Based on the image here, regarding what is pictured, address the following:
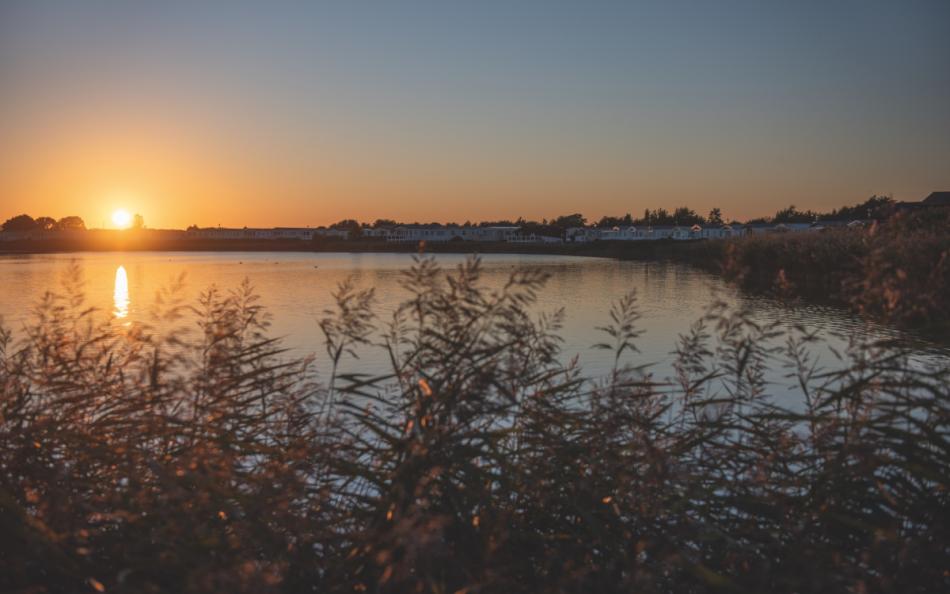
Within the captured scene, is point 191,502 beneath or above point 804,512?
above

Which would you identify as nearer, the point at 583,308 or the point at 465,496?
the point at 465,496

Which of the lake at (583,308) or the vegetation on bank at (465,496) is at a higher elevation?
the vegetation on bank at (465,496)

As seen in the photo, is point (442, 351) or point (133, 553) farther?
point (442, 351)

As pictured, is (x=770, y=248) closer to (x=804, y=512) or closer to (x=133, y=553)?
(x=804, y=512)

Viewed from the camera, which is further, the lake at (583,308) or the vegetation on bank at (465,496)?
the lake at (583,308)

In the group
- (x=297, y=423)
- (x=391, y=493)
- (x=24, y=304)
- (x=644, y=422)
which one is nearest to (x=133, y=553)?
(x=391, y=493)

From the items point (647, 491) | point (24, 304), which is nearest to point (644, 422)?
point (647, 491)

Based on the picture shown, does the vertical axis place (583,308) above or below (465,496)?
below

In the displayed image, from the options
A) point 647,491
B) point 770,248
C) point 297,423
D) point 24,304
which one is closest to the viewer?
point 647,491

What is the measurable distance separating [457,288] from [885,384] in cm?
336

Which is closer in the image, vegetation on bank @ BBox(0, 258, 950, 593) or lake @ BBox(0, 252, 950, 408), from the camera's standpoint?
vegetation on bank @ BBox(0, 258, 950, 593)

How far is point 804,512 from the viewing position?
529 cm

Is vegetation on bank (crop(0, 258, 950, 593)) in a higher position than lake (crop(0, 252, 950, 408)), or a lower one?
higher

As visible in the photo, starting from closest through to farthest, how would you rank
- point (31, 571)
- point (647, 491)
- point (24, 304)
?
point (31, 571) < point (647, 491) < point (24, 304)
